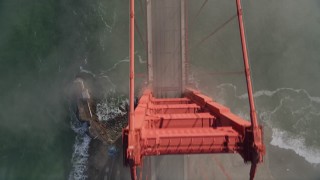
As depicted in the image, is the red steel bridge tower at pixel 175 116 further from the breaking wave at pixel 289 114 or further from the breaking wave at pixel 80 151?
the breaking wave at pixel 80 151

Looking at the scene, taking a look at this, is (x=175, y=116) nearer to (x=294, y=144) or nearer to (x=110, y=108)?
(x=110, y=108)

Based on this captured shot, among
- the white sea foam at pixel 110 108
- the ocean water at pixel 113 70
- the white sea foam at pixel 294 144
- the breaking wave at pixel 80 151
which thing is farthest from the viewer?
the white sea foam at pixel 294 144

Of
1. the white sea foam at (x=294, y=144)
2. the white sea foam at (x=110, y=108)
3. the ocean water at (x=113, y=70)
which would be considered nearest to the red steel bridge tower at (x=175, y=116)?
the ocean water at (x=113, y=70)

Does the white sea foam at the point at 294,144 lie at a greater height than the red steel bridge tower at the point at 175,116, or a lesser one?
lesser

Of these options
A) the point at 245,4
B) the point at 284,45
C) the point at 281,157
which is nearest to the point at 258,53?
the point at 284,45

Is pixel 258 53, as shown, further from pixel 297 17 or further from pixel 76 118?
pixel 76 118

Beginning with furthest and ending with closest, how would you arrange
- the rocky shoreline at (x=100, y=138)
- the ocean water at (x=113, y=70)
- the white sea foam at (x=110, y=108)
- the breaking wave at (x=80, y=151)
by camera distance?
the white sea foam at (x=110, y=108) < the ocean water at (x=113, y=70) < the breaking wave at (x=80, y=151) < the rocky shoreline at (x=100, y=138)

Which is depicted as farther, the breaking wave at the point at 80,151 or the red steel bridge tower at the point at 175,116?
the breaking wave at the point at 80,151

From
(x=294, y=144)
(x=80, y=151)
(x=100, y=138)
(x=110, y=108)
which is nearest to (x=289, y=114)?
(x=294, y=144)
